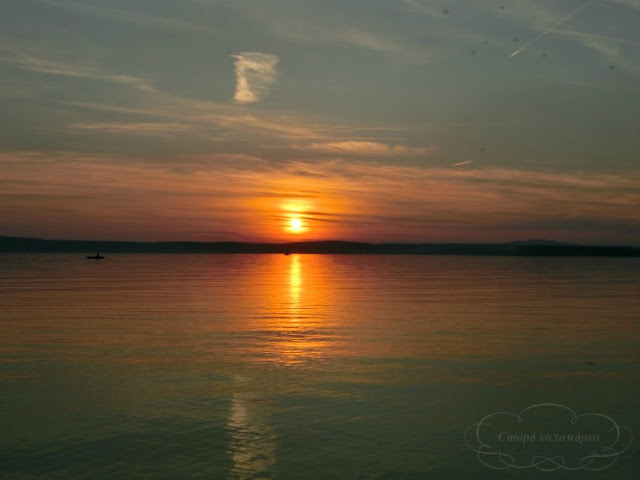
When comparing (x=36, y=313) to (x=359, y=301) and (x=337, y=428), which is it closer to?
(x=359, y=301)

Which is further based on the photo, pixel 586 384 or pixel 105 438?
pixel 586 384

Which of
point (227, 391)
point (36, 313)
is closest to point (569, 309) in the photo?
point (227, 391)

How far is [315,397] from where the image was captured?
1623cm

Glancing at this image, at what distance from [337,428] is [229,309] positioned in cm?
2476

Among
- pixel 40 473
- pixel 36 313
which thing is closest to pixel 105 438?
pixel 40 473

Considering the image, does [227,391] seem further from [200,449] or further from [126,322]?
[126,322]

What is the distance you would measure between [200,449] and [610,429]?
334 inches

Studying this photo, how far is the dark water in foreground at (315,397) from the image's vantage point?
11.9 meters

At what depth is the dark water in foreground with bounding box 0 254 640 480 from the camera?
11.9 m

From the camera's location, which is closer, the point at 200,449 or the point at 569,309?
the point at 200,449

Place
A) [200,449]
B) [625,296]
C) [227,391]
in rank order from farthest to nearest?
[625,296] → [227,391] → [200,449]

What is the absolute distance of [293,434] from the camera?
13336mm

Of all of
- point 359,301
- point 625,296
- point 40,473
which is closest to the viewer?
point 40,473

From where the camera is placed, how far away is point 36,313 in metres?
34.4
